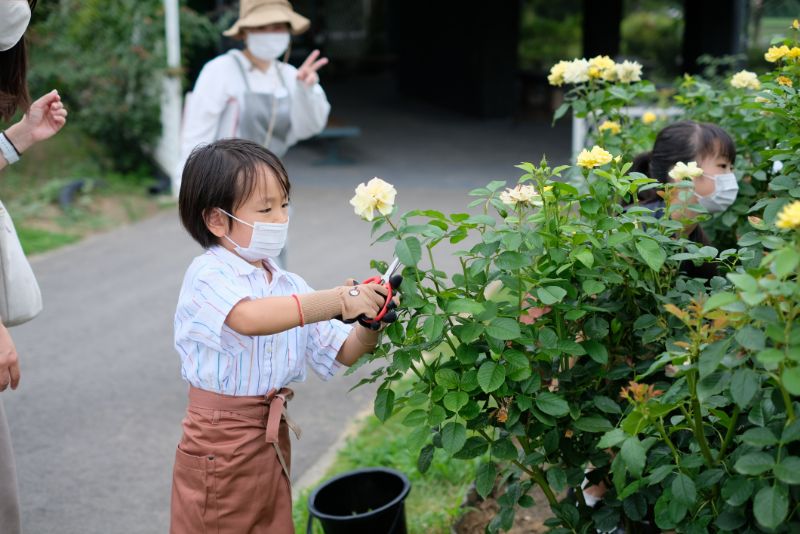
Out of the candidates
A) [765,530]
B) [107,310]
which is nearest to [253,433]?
[765,530]

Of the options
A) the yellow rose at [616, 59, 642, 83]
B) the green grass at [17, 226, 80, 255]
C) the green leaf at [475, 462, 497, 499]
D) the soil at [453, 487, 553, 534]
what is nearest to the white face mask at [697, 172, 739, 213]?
the yellow rose at [616, 59, 642, 83]

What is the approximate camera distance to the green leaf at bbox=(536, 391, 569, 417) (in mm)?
2186

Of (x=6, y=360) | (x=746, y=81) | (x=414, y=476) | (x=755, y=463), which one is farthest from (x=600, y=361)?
(x=746, y=81)

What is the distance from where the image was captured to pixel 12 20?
2.48 metres

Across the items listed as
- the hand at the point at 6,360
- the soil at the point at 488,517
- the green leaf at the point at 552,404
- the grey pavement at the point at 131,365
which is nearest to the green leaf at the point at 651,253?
the green leaf at the point at 552,404

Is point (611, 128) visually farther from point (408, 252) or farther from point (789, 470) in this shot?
point (789, 470)

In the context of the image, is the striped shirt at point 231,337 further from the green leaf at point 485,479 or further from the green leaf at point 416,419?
the green leaf at point 485,479

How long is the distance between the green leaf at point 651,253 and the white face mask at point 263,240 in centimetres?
88

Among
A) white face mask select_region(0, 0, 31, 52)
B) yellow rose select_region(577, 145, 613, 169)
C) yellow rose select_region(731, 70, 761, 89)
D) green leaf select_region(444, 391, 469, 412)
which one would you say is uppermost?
white face mask select_region(0, 0, 31, 52)

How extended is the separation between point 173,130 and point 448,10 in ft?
25.8

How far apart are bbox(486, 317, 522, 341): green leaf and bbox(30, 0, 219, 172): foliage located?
7976 mm

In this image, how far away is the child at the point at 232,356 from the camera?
2340 mm

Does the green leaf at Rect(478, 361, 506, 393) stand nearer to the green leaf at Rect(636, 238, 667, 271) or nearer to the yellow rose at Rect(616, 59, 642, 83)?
the green leaf at Rect(636, 238, 667, 271)

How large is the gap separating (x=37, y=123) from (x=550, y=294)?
67.0 inches
